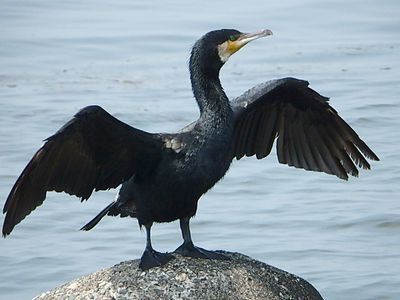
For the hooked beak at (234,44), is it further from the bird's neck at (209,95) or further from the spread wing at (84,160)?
the spread wing at (84,160)

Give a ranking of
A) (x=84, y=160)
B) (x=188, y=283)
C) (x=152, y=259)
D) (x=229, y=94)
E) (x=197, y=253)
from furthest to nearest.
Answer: (x=229, y=94) < (x=197, y=253) < (x=84, y=160) < (x=152, y=259) < (x=188, y=283)

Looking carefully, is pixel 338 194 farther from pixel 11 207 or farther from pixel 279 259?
pixel 11 207

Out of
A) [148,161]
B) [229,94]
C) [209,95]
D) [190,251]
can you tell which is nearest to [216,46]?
[209,95]

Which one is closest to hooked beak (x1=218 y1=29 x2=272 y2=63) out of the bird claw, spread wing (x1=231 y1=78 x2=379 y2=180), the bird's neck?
the bird's neck

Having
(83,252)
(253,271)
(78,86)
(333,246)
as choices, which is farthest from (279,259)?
(78,86)

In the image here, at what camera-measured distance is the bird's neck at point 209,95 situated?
8.48 meters

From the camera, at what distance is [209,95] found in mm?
8531

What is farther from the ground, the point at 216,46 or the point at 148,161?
the point at 216,46

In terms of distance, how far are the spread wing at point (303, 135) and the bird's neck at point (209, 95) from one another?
32.5 inches

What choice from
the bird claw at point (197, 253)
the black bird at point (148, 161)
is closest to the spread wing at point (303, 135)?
the black bird at point (148, 161)

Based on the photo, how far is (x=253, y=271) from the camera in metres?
8.30

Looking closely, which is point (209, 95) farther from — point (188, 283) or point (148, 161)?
point (188, 283)

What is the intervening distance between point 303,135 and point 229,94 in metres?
5.84

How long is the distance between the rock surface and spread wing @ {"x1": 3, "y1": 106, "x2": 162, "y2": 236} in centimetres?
54
